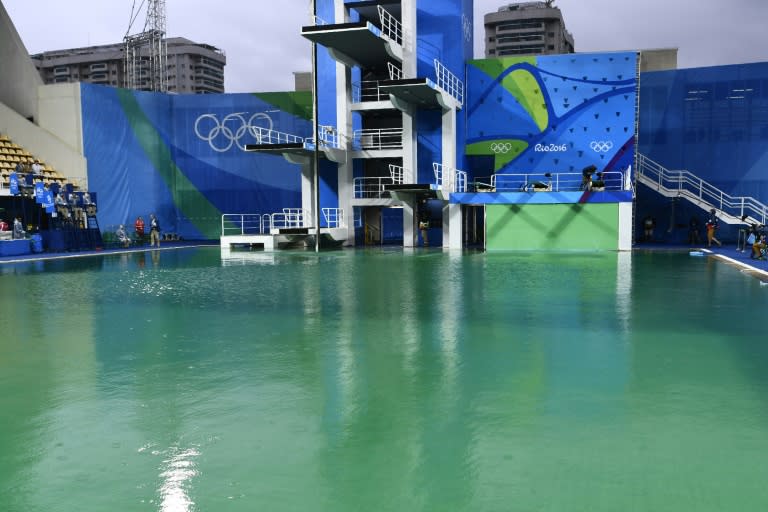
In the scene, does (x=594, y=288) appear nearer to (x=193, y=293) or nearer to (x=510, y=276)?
(x=510, y=276)

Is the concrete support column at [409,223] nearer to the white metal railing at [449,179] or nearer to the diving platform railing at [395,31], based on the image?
the white metal railing at [449,179]

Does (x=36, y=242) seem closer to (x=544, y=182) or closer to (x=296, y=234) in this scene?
(x=296, y=234)

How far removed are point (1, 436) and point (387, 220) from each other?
1050 inches

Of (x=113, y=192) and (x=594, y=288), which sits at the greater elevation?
(x=113, y=192)

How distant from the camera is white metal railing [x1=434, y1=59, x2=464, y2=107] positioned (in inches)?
1050

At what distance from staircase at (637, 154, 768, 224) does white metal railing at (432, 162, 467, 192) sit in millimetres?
7575

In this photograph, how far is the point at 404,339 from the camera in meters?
8.30

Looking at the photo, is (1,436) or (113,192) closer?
(1,436)

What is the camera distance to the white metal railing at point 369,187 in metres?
29.4

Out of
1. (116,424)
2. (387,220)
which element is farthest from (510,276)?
(387,220)

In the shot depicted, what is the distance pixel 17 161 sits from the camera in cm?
2870

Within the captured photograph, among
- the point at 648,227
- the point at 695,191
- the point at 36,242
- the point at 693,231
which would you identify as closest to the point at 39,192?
the point at 36,242

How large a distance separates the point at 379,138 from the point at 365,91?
7.48ft

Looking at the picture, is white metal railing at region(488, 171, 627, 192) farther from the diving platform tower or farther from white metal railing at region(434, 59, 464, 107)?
white metal railing at region(434, 59, 464, 107)
